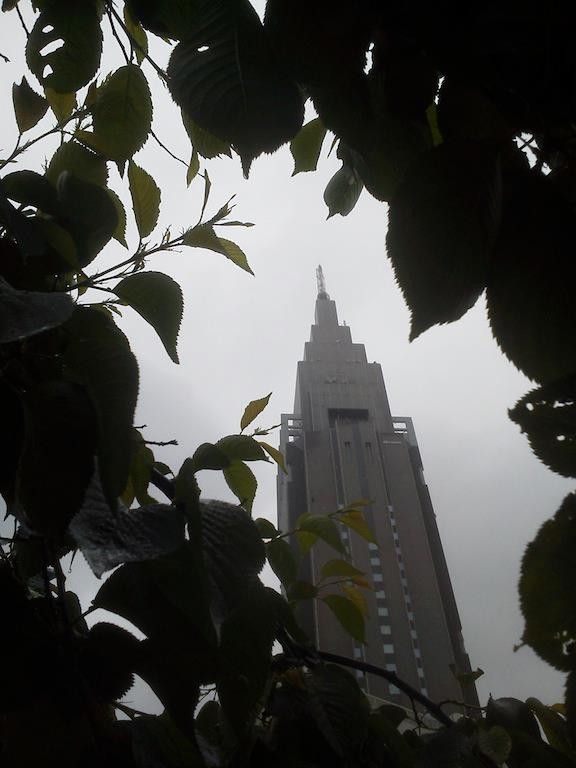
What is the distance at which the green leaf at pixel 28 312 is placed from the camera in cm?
18

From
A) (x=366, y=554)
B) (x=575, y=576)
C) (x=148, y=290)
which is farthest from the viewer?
(x=366, y=554)

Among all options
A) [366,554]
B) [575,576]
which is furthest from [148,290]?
[366,554]

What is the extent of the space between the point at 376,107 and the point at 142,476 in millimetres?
343

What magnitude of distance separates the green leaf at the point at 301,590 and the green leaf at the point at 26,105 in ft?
2.06

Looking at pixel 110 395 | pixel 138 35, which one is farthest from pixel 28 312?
pixel 138 35

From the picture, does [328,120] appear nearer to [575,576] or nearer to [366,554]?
[575,576]

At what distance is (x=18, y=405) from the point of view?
0.28 m

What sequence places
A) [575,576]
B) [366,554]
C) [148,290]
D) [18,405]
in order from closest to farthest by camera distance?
[575,576] < [18,405] < [148,290] < [366,554]

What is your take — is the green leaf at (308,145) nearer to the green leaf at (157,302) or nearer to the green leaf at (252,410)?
the green leaf at (157,302)

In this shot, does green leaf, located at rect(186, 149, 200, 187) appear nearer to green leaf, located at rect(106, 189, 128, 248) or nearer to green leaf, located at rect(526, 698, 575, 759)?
green leaf, located at rect(106, 189, 128, 248)

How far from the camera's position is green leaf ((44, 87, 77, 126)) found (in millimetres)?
499

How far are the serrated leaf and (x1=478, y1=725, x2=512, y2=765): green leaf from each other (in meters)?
0.40

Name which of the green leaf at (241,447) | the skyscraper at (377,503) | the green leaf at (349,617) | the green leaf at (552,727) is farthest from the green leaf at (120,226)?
the skyscraper at (377,503)

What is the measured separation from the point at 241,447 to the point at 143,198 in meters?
0.30
